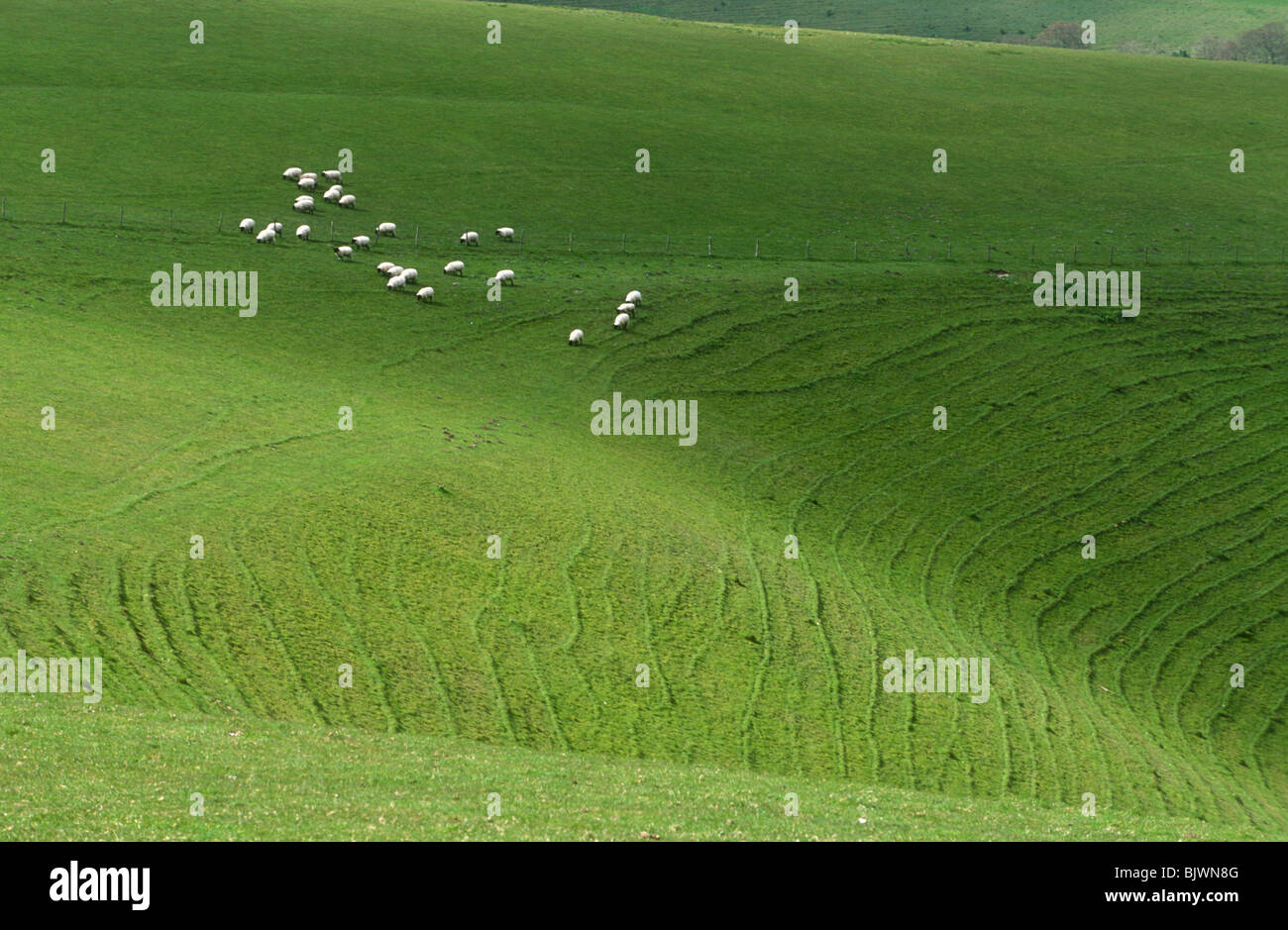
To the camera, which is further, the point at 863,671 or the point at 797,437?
the point at 797,437

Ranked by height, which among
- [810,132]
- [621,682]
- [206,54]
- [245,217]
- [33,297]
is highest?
[206,54]

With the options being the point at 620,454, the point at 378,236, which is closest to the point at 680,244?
the point at 378,236

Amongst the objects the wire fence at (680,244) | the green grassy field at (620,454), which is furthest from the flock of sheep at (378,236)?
the green grassy field at (620,454)

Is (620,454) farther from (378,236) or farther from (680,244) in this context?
(680,244)

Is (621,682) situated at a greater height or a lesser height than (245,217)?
lesser
